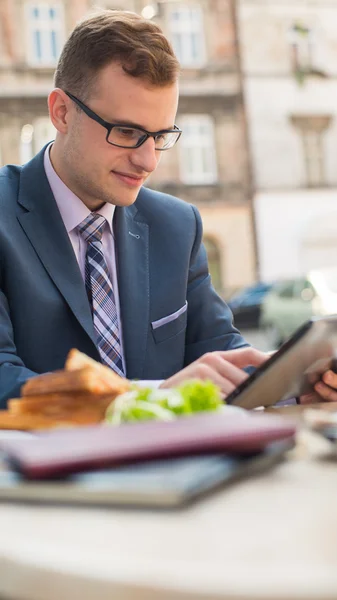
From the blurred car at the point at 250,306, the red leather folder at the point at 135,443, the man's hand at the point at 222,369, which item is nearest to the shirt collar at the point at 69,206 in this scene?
the man's hand at the point at 222,369

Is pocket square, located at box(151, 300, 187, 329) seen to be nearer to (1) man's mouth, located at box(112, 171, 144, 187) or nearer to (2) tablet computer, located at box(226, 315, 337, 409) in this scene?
(1) man's mouth, located at box(112, 171, 144, 187)

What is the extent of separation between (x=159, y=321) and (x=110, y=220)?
23 cm

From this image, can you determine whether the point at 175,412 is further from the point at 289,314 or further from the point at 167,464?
the point at 289,314

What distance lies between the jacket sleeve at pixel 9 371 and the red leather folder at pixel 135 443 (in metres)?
0.66

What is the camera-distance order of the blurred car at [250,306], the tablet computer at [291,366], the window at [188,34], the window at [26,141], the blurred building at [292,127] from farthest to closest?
the blurred building at [292,127]
the window at [188,34]
the window at [26,141]
the blurred car at [250,306]
the tablet computer at [291,366]

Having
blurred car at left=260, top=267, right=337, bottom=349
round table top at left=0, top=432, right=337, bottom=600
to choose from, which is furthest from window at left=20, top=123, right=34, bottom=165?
round table top at left=0, top=432, right=337, bottom=600

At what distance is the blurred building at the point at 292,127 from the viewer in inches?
630

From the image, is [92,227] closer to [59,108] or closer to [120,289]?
[120,289]

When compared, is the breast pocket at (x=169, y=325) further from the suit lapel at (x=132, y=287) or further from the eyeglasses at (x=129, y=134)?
the eyeglasses at (x=129, y=134)

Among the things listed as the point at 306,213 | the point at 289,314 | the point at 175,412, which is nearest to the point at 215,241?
the point at 306,213

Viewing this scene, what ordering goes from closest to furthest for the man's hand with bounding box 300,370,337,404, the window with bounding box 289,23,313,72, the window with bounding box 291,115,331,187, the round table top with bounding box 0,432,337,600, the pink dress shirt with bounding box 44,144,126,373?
the round table top with bounding box 0,432,337,600 < the man's hand with bounding box 300,370,337,404 < the pink dress shirt with bounding box 44,144,126,373 < the window with bounding box 291,115,331,187 < the window with bounding box 289,23,313,72

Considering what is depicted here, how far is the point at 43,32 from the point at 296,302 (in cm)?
785

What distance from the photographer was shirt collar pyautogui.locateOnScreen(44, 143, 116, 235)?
167 centimetres

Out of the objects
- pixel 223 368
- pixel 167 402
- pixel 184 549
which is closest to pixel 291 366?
pixel 223 368
